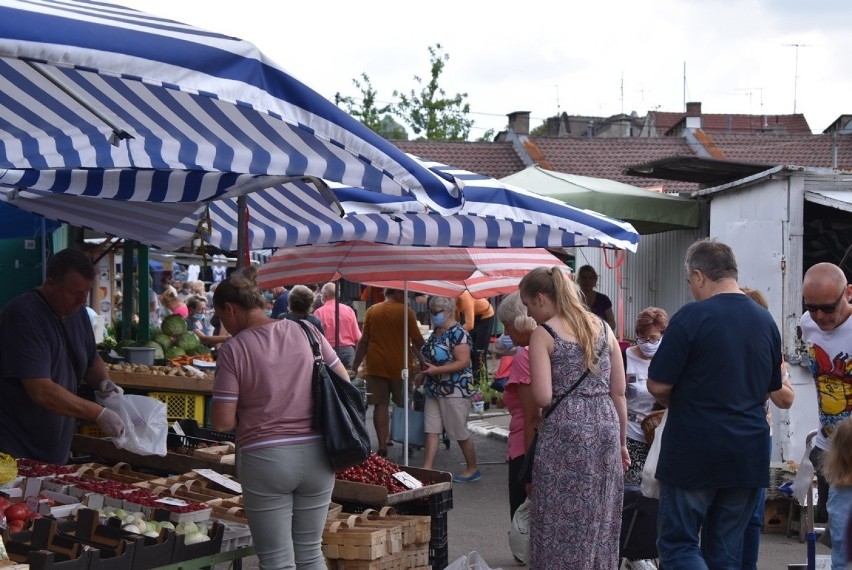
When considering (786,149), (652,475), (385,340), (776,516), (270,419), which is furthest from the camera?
(786,149)

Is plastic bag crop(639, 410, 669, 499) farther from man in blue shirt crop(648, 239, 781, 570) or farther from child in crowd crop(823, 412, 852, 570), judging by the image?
child in crowd crop(823, 412, 852, 570)

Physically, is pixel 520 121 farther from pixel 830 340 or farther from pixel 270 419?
pixel 270 419

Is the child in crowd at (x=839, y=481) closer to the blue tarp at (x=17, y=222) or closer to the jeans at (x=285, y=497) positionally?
the jeans at (x=285, y=497)

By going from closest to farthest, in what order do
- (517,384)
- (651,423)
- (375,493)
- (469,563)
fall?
(375,493), (469,563), (517,384), (651,423)

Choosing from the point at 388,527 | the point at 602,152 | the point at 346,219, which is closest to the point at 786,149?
the point at 602,152

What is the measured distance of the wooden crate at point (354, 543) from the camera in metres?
4.86

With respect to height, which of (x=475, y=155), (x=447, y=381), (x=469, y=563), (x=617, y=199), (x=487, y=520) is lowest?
(x=487, y=520)

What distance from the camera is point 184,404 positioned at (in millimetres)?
7598

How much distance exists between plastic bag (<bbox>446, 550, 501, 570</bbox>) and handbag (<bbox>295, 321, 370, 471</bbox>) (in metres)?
1.35

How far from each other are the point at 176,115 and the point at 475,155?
1041 inches

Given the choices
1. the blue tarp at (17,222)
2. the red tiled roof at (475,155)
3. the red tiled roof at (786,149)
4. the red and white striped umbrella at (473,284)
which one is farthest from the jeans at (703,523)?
the red tiled roof at (475,155)

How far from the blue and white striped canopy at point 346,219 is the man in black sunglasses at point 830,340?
173 centimetres

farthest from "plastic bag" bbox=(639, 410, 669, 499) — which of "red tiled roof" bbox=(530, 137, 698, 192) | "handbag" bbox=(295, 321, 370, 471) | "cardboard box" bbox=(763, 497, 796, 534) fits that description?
"red tiled roof" bbox=(530, 137, 698, 192)

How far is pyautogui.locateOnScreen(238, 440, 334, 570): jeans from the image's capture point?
422 centimetres
